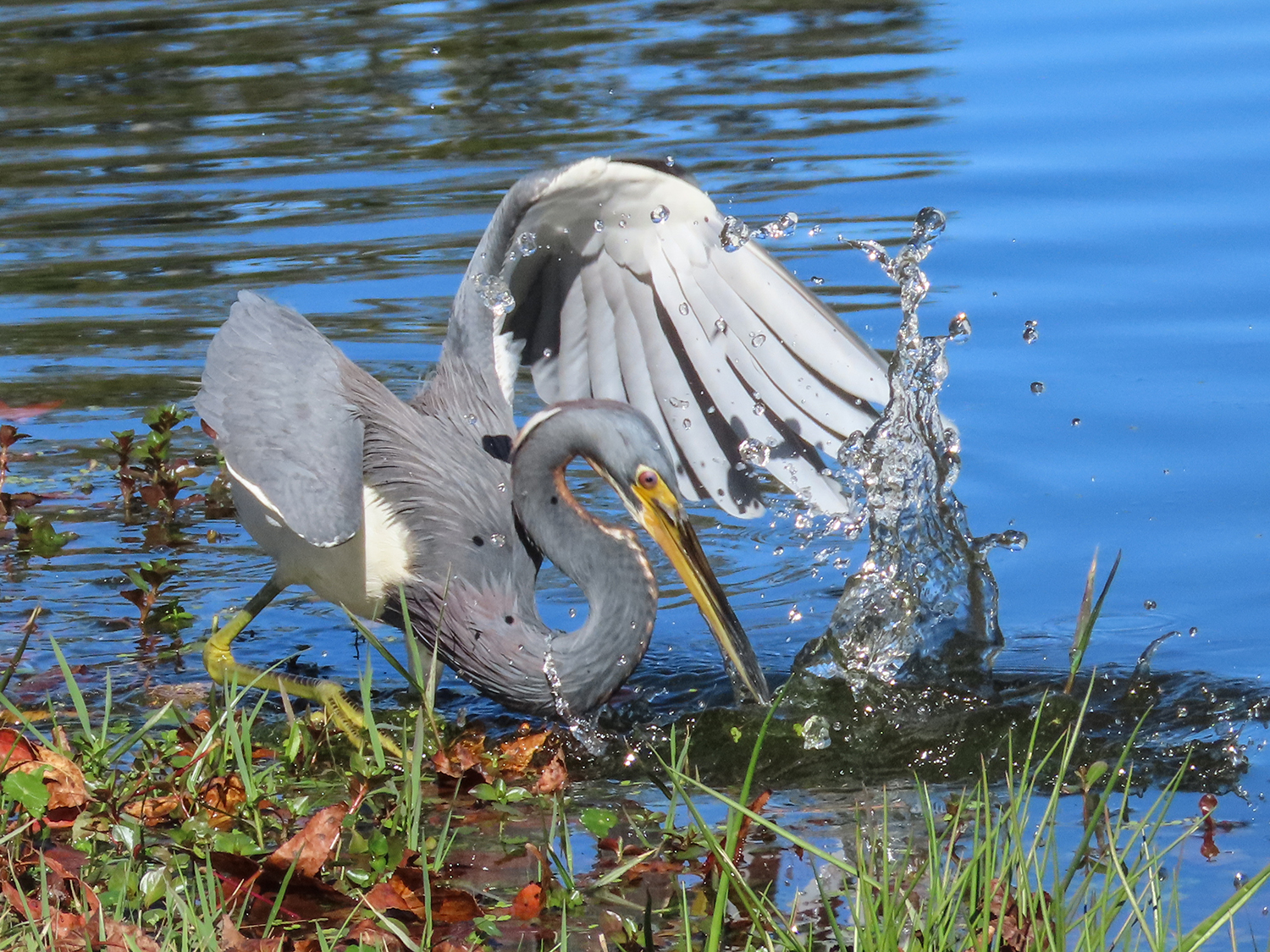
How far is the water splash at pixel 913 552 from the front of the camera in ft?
14.6

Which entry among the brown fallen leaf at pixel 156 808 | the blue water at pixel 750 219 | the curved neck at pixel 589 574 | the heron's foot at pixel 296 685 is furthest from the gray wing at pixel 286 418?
the brown fallen leaf at pixel 156 808

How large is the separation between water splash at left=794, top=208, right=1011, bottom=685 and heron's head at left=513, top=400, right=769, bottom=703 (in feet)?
0.82

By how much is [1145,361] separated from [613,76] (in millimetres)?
6317

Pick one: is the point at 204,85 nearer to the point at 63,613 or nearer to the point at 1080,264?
the point at 1080,264

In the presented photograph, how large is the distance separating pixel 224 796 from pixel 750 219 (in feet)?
18.0

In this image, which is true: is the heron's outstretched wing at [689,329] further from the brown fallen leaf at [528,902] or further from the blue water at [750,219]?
the brown fallen leaf at [528,902]

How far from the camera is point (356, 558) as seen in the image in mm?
4617

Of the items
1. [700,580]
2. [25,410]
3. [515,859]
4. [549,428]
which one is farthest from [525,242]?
[25,410]

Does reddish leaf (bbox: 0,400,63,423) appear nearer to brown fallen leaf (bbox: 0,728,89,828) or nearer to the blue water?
the blue water

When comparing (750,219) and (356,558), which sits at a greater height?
(750,219)

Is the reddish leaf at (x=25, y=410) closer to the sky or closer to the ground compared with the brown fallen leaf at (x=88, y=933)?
closer to the ground

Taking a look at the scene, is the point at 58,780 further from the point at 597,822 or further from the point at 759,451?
the point at 759,451

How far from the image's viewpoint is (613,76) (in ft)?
39.3

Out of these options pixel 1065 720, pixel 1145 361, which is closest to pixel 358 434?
pixel 1065 720
